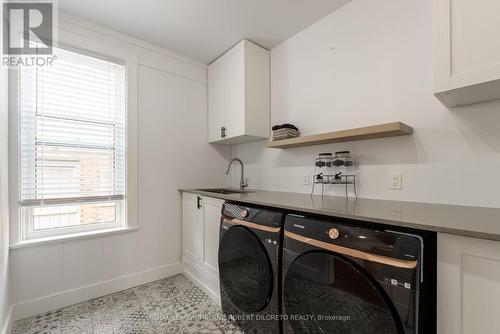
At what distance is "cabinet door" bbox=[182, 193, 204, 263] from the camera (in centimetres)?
223

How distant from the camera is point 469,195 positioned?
1.28m

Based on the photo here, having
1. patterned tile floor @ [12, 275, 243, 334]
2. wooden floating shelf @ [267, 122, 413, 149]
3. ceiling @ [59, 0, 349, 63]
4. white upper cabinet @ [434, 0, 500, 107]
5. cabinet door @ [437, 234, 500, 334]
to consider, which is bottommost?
patterned tile floor @ [12, 275, 243, 334]

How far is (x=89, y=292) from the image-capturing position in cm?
203

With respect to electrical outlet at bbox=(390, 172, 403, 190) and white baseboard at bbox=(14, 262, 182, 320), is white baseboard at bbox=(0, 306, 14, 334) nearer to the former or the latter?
white baseboard at bbox=(14, 262, 182, 320)

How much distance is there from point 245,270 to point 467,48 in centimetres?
167

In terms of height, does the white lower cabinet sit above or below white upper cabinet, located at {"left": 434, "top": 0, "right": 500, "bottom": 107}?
below

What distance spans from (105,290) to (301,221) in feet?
6.60

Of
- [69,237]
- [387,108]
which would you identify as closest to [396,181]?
[387,108]

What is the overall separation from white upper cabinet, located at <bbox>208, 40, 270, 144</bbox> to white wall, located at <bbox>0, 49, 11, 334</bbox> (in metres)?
1.70

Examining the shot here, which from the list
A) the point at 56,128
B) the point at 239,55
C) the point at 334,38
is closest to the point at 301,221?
the point at 334,38

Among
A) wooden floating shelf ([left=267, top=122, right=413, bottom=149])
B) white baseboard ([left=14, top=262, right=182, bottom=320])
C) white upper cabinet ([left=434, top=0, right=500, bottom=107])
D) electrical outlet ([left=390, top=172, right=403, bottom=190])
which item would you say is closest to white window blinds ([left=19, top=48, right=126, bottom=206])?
white baseboard ([left=14, top=262, right=182, bottom=320])

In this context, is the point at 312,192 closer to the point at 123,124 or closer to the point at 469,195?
the point at 469,195

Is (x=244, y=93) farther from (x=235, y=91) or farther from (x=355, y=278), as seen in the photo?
(x=355, y=278)

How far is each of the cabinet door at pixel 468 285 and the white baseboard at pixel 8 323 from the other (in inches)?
93.3
